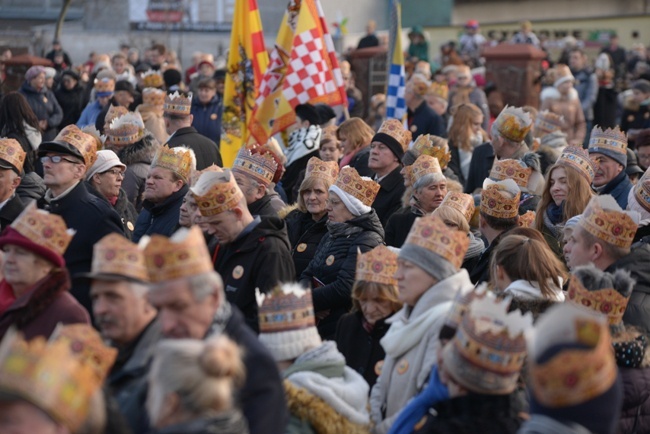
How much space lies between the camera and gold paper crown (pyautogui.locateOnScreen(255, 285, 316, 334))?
225 inches

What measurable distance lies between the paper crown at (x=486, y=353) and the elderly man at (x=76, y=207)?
123 inches

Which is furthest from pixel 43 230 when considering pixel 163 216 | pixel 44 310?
pixel 163 216

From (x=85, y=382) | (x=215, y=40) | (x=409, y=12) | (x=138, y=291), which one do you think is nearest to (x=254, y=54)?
(x=138, y=291)

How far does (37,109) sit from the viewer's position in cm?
1680

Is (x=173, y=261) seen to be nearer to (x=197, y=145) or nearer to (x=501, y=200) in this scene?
(x=501, y=200)

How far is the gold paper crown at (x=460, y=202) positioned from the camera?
855 cm

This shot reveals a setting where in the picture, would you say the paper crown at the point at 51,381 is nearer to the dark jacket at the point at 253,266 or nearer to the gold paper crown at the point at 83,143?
the dark jacket at the point at 253,266

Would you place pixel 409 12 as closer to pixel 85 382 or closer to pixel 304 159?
pixel 304 159

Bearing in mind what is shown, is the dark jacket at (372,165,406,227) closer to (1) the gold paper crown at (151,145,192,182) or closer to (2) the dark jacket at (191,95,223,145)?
(1) the gold paper crown at (151,145,192,182)

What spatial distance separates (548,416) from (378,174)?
22.5ft

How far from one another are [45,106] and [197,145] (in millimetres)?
6333

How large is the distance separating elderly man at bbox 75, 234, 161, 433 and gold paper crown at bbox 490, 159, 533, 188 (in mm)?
5074

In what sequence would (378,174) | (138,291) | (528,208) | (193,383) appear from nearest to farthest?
(193,383), (138,291), (528,208), (378,174)

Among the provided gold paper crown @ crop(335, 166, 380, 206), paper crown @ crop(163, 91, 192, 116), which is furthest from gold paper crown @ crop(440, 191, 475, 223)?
paper crown @ crop(163, 91, 192, 116)
